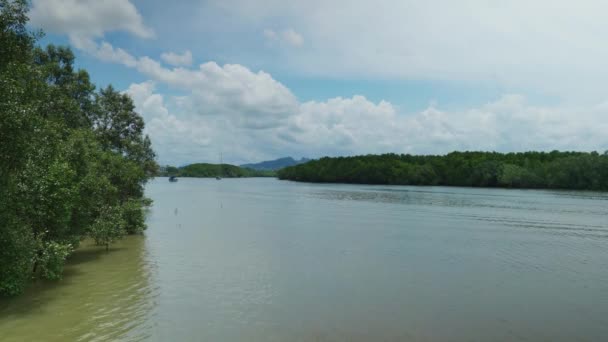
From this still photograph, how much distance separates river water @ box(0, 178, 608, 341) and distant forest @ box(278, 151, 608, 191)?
103 metres

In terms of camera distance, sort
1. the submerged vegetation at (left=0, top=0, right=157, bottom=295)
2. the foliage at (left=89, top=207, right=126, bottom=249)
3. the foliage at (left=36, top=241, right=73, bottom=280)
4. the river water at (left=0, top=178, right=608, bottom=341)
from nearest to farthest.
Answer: the submerged vegetation at (left=0, top=0, right=157, bottom=295)
the river water at (left=0, top=178, right=608, bottom=341)
the foliage at (left=36, top=241, right=73, bottom=280)
the foliage at (left=89, top=207, right=126, bottom=249)

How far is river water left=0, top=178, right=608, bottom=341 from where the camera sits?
55.0 feet

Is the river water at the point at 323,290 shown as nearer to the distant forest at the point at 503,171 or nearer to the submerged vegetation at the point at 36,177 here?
the submerged vegetation at the point at 36,177

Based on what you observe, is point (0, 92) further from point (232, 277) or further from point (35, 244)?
point (232, 277)

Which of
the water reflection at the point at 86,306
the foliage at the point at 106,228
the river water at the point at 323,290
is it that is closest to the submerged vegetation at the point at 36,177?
the foliage at the point at 106,228

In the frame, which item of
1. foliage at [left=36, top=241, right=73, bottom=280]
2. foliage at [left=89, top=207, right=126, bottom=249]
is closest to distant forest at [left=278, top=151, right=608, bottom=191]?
foliage at [left=89, top=207, right=126, bottom=249]

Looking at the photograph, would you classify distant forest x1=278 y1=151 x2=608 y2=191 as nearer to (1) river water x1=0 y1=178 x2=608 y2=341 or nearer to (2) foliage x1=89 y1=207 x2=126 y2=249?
(1) river water x1=0 y1=178 x2=608 y2=341

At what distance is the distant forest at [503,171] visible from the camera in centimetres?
12912

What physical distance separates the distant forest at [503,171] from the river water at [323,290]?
103150 mm

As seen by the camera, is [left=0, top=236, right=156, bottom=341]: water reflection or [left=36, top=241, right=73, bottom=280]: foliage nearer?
[left=0, top=236, right=156, bottom=341]: water reflection

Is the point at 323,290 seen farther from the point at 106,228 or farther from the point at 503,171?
the point at 503,171

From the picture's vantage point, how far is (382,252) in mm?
33562

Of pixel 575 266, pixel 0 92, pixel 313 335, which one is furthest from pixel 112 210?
A: pixel 575 266

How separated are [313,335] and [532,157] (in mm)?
182675
